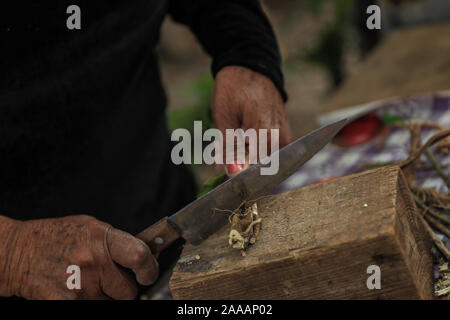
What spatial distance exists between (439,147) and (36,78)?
133cm

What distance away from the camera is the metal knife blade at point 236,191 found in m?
1.14

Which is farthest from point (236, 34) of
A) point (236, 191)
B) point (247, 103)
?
point (236, 191)

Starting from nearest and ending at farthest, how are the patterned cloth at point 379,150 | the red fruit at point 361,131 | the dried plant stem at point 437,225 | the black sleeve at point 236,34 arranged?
the dried plant stem at point 437,225 < the black sleeve at point 236,34 < the patterned cloth at point 379,150 < the red fruit at point 361,131

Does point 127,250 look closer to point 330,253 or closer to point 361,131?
point 330,253

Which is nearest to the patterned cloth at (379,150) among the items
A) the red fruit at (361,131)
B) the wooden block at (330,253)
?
the red fruit at (361,131)

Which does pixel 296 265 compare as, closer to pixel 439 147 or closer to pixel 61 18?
pixel 439 147

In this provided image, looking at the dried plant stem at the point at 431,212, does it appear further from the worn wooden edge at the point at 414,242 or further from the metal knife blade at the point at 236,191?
the metal knife blade at the point at 236,191

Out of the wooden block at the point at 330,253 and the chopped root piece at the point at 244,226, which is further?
the chopped root piece at the point at 244,226

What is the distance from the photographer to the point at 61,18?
1519 millimetres

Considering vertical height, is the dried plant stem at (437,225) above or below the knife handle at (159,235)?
above

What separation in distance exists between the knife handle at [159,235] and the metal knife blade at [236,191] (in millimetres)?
19

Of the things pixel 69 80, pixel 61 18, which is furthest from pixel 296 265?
pixel 61 18

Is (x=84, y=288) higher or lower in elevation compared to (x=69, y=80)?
lower

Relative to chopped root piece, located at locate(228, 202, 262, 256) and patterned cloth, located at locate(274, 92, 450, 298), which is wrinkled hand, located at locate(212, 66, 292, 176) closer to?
chopped root piece, located at locate(228, 202, 262, 256)
